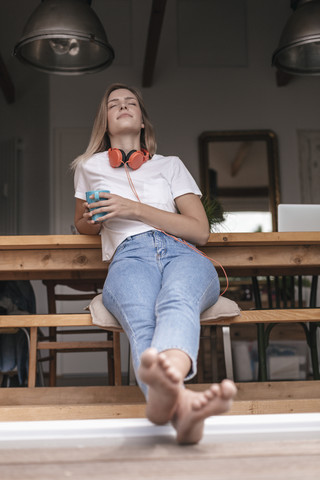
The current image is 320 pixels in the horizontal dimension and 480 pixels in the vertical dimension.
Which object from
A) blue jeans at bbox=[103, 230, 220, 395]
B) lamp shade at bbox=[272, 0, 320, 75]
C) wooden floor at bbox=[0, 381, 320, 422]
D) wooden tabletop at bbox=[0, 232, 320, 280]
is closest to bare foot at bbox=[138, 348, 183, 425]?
blue jeans at bbox=[103, 230, 220, 395]

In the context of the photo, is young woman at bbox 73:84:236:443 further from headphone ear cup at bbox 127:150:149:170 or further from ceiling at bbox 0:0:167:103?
ceiling at bbox 0:0:167:103

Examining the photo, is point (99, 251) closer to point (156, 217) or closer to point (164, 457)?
point (156, 217)

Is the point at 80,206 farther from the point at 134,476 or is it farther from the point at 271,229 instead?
the point at 271,229

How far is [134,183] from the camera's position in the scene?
5.90 ft

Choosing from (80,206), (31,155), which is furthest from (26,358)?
(31,155)

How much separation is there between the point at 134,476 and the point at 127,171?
1.17m

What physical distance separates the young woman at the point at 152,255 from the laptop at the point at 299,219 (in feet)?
2.27

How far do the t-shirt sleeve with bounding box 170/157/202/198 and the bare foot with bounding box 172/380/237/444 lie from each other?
3.08 feet

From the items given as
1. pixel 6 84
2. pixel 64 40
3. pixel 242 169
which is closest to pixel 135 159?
pixel 64 40

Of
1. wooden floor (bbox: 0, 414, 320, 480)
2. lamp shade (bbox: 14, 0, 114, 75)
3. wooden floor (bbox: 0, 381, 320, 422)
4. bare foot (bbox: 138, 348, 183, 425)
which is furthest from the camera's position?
lamp shade (bbox: 14, 0, 114, 75)

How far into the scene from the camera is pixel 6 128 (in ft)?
17.7

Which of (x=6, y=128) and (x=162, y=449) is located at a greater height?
(x=6, y=128)

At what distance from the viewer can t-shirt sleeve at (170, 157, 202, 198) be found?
1.81 meters

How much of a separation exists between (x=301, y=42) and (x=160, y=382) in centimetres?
219
